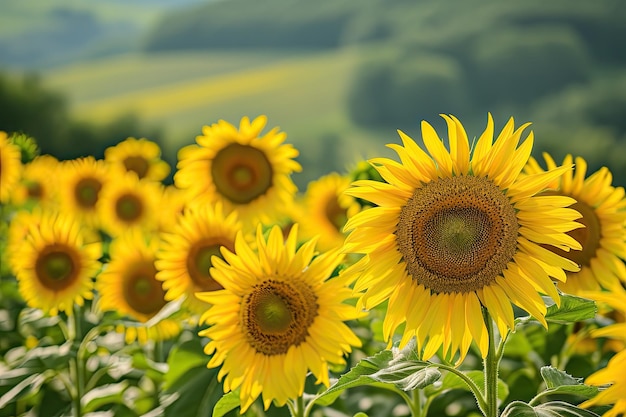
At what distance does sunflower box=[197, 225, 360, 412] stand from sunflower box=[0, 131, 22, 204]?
1656 mm

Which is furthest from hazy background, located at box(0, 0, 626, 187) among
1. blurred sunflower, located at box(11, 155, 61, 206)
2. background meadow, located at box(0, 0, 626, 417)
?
blurred sunflower, located at box(11, 155, 61, 206)

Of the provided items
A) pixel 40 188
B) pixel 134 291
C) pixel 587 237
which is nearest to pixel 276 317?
pixel 587 237

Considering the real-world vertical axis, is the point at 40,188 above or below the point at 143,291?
above

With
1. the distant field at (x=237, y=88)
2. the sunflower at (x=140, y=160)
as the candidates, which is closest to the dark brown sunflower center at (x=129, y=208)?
the sunflower at (x=140, y=160)

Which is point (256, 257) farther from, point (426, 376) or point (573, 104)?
point (573, 104)

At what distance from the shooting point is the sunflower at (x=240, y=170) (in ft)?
7.81

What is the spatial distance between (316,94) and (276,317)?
77.7ft

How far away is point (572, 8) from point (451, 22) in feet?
16.2

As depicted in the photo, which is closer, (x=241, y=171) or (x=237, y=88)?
(x=241, y=171)

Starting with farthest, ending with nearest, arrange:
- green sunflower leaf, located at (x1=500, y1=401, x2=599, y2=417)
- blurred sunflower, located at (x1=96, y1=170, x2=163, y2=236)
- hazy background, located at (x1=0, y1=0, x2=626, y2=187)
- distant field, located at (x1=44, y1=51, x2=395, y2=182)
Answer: distant field, located at (x1=44, y1=51, x2=395, y2=182) < hazy background, located at (x1=0, y1=0, x2=626, y2=187) < blurred sunflower, located at (x1=96, y1=170, x2=163, y2=236) < green sunflower leaf, located at (x1=500, y1=401, x2=599, y2=417)

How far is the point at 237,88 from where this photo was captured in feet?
81.4

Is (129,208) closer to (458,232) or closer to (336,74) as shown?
(458,232)

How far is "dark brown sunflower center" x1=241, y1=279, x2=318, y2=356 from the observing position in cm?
139

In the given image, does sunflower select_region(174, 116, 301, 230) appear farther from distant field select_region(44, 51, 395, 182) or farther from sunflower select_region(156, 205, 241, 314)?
distant field select_region(44, 51, 395, 182)
